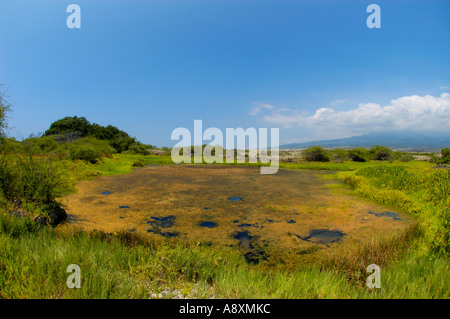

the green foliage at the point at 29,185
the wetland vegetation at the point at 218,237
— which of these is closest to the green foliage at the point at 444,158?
the wetland vegetation at the point at 218,237

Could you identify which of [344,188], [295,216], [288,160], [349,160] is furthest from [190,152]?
[295,216]

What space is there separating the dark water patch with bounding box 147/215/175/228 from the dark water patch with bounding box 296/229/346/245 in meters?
3.67

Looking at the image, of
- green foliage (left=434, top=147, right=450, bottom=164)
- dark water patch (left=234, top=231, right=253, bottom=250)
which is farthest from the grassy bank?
green foliage (left=434, top=147, right=450, bottom=164)

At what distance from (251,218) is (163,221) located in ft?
9.09

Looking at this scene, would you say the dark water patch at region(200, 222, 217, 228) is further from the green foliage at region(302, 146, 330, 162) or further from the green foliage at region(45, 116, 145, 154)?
the green foliage at region(45, 116, 145, 154)

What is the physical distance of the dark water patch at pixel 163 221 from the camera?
6200 millimetres

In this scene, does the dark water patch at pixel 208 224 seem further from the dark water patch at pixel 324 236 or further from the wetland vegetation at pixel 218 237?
the dark water patch at pixel 324 236

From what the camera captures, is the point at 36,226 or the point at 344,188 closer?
the point at 36,226

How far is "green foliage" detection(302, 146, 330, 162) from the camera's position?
30.0 meters

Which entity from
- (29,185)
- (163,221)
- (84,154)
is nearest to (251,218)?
(163,221)

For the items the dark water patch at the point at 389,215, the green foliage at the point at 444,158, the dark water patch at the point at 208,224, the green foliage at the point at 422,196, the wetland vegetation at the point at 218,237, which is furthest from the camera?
the green foliage at the point at 444,158
